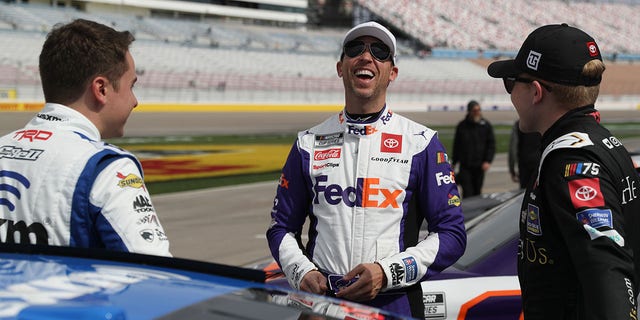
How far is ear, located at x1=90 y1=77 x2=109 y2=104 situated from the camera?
7.10 feet

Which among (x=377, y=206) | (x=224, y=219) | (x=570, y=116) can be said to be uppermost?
(x=570, y=116)

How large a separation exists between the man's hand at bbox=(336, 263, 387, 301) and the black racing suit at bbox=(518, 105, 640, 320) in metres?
0.52

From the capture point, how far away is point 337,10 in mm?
92938

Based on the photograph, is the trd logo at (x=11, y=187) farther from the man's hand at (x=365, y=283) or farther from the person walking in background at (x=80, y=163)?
the man's hand at (x=365, y=283)

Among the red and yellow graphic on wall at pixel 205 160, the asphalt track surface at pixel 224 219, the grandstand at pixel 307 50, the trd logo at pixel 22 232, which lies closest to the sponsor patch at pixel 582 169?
the trd logo at pixel 22 232

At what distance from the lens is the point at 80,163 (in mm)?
1999

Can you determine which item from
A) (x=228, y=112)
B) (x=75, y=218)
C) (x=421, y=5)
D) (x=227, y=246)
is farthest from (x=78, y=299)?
(x=421, y=5)

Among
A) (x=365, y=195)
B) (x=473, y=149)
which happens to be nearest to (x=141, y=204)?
(x=365, y=195)

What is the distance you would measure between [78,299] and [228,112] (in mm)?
38494

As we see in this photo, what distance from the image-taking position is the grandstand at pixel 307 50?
4288 cm

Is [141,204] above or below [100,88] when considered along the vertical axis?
below

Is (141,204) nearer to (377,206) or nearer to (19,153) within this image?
(19,153)

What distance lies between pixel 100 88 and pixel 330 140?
927 mm

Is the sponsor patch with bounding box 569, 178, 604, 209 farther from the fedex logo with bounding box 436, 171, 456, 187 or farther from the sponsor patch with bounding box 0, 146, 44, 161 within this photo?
the sponsor patch with bounding box 0, 146, 44, 161
